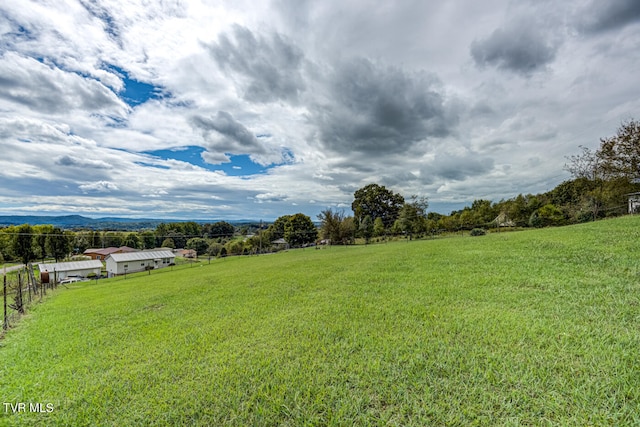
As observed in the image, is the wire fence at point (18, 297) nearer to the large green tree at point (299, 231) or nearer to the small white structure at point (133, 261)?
the small white structure at point (133, 261)

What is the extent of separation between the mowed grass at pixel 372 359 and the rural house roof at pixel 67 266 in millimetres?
36238

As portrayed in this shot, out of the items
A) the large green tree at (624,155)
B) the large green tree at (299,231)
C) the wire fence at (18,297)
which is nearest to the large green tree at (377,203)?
the large green tree at (299,231)

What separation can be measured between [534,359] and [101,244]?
239 ft

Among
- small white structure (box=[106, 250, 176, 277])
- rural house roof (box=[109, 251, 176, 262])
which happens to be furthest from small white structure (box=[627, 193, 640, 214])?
rural house roof (box=[109, 251, 176, 262])

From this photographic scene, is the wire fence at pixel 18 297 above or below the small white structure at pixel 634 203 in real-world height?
Answer: below

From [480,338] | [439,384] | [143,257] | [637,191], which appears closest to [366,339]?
[439,384]

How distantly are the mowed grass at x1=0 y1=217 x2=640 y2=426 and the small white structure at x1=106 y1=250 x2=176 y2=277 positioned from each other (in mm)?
36051

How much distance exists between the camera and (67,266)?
1288 inches

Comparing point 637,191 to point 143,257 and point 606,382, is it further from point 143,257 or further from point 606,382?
point 143,257

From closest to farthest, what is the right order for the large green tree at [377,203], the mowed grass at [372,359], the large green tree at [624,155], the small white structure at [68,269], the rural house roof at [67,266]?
the mowed grass at [372,359] < the large green tree at [624,155] < the small white structure at [68,269] < the rural house roof at [67,266] < the large green tree at [377,203]

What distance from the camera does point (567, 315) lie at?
3508 millimetres

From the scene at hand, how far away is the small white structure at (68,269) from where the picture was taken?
30.5 metres

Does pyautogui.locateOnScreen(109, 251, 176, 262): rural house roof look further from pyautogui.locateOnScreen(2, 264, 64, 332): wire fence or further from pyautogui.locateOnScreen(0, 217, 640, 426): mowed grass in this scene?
pyautogui.locateOnScreen(0, 217, 640, 426): mowed grass

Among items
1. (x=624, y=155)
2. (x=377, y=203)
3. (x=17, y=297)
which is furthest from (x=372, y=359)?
(x=377, y=203)
